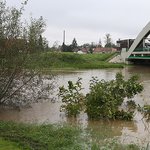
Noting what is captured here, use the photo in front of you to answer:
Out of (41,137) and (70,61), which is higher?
(70,61)

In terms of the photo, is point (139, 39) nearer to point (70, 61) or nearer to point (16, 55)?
point (70, 61)

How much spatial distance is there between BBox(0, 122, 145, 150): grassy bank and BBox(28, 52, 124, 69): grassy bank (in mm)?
2802

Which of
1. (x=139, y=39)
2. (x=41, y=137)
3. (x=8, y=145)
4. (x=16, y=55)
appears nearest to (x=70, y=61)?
(x=139, y=39)

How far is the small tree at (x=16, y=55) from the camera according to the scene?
22.0ft

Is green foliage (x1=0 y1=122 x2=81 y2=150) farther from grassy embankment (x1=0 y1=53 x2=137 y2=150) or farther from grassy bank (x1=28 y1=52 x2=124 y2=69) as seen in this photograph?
grassy bank (x1=28 y1=52 x2=124 y2=69)

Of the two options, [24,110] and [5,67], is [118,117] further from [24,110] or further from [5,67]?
[5,67]

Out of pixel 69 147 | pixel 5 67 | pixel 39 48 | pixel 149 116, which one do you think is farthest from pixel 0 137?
pixel 149 116

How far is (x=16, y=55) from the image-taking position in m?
6.82

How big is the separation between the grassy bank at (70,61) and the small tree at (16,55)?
1.03 feet

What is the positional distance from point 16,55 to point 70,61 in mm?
31451

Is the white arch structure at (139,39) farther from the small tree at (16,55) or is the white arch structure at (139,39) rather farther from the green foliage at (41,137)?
the green foliage at (41,137)

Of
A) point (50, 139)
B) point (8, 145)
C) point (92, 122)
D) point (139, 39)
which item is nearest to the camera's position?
point (8, 145)

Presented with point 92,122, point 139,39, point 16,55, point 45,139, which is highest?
point 139,39

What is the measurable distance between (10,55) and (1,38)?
65cm
